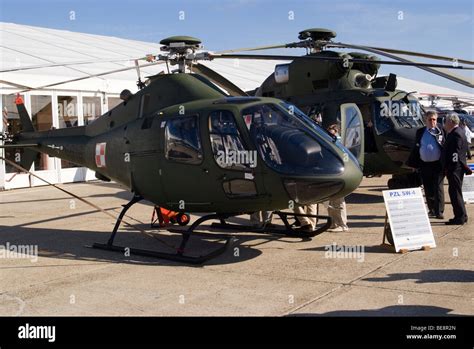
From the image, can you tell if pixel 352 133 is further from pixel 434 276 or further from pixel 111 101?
pixel 111 101

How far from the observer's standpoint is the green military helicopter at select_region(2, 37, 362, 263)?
6.85 m

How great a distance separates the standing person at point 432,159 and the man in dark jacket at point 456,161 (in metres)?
0.25

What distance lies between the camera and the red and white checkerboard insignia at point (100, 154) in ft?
29.9

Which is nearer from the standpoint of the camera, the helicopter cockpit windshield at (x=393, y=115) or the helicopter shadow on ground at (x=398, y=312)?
the helicopter shadow on ground at (x=398, y=312)

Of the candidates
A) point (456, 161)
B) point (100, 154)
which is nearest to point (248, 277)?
point (100, 154)

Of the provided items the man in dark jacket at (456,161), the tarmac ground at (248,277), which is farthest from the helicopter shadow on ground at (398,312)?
the man in dark jacket at (456,161)

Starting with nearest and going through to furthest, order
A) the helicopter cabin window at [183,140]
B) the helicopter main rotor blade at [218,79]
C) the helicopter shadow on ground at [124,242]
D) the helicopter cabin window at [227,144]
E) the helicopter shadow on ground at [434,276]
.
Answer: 1. the helicopter shadow on ground at [434,276]
2. the helicopter cabin window at [227,144]
3. the helicopter cabin window at [183,140]
4. the helicopter shadow on ground at [124,242]
5. the helicopter main rotor blade at [218,79]

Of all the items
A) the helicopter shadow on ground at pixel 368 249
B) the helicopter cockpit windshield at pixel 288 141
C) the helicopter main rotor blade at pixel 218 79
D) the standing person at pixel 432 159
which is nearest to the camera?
the helicopter cockpit windshield at pixel 288 141

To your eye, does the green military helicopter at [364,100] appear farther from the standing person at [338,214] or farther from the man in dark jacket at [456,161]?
the standing person at [338,214]

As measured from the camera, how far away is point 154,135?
26.1 ft

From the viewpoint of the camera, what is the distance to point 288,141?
6.87 meters

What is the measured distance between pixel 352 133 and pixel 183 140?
2892 mm
